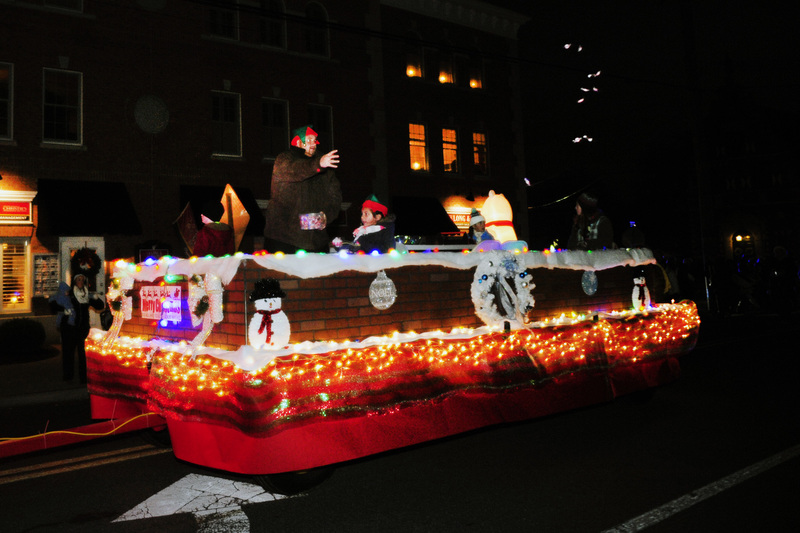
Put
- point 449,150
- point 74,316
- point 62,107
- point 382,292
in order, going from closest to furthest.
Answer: point 382,292 → point 74,316 → point 62,107 → point 449,150

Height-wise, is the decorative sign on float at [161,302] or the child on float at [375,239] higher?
the child on float at [375,239]

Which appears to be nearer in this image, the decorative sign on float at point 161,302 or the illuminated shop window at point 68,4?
the decorative sign on float at point 161,302

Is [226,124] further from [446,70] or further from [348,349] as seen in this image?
[348,349]

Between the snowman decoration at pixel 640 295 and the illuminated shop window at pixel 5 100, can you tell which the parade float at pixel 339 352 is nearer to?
the snowman decoration at pixel 640 295

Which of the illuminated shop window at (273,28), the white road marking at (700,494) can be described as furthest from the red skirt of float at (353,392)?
the illuminated shop window at (273,28)

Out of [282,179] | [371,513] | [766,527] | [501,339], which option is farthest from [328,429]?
[766,527]

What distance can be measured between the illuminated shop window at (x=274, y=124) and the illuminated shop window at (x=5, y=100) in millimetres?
6277

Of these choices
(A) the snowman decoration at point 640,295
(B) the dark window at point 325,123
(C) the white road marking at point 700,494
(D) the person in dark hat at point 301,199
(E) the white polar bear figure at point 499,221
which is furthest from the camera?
(B) the dark window at point 325,123

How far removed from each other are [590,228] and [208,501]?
4695mm

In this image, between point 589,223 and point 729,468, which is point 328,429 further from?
point 589,223

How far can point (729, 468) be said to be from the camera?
457 cm

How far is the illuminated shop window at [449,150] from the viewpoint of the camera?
2267 cm

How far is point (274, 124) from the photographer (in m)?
18.5

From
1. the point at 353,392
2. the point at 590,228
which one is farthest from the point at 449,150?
the point at 353,392
